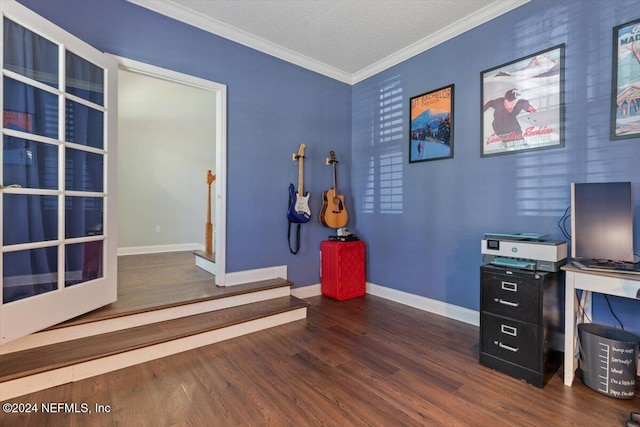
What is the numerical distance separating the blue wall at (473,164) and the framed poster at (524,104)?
0.20 feet

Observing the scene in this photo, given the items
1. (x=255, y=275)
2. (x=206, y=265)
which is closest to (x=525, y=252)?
(x=255, y=275)

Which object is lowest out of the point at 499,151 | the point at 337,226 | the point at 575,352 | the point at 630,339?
the point at 575,352

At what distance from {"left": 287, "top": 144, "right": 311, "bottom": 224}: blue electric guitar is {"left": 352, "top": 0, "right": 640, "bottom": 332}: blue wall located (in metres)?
0.85

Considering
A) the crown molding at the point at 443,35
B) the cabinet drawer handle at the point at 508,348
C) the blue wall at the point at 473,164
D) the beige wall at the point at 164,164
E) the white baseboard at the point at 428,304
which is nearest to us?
the cabinet drawer handle at the point at 508,348

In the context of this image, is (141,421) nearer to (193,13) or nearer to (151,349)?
(151,349)

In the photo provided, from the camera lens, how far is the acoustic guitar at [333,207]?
359 cm

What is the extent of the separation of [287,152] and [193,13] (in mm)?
1567

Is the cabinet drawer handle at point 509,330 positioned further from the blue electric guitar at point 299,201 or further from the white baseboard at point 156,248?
the white baseboard at point 156,248

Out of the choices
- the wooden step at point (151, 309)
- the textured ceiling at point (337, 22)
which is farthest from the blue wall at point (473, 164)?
the wooden step at point (151, 309)

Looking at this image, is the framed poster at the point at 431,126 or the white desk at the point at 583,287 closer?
the white desk at the point at 583,287

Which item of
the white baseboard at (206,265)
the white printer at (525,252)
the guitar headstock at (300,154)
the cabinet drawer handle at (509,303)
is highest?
the guitar headstock at (300,154)

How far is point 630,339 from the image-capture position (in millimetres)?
1771

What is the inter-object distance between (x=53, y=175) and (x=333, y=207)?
2594 mm

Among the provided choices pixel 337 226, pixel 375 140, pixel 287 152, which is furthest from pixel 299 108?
pixel 337 226
